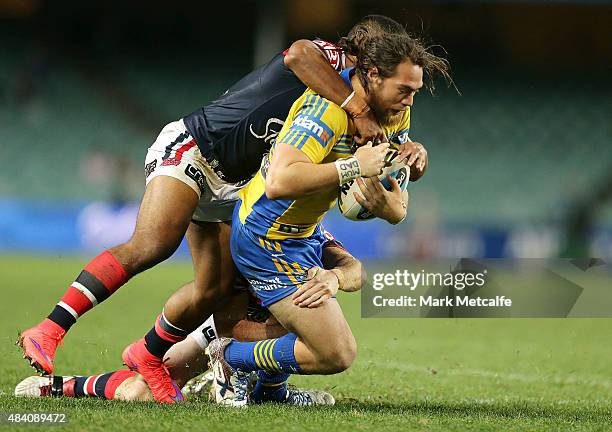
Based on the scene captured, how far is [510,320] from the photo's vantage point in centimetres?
1041

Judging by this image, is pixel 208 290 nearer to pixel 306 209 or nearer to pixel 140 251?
pixel 140 251

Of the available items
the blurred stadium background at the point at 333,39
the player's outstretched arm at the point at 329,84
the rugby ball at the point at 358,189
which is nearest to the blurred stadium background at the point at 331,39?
the blurred stadium background at the point at 333,39

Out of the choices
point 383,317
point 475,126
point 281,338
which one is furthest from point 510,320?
point 475,126

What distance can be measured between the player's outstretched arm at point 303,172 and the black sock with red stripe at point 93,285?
1.07 m

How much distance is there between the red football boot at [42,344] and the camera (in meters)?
4.70

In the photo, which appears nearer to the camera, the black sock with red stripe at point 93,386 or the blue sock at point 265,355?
the blue sock at point 265,355

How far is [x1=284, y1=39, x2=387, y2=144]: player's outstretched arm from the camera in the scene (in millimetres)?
4719

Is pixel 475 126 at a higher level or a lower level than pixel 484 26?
lower

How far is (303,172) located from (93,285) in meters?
1.39

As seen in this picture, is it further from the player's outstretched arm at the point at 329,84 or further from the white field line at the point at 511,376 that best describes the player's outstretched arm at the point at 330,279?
the white field line at the point at 511,376

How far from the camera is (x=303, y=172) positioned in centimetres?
440

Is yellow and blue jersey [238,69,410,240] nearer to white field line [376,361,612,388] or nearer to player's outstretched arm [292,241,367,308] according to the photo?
player's outstretched arm [292,241,367,308]

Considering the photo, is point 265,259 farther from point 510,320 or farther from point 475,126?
point 475,126

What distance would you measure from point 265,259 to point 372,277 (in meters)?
3.09
